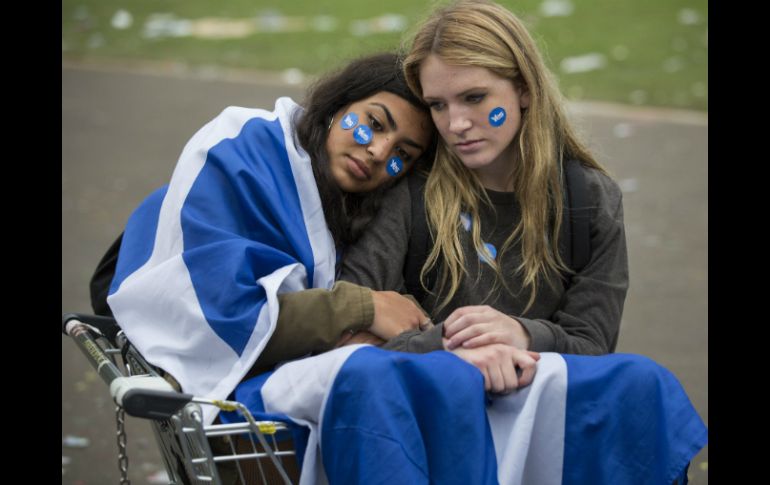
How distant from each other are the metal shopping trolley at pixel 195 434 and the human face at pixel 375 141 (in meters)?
0.78

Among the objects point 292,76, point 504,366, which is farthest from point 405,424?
point 292,76

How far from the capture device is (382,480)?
2.69 meters

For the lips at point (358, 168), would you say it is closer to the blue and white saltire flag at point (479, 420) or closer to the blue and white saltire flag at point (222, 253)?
the blue and white saltire flag at point (222, 253)

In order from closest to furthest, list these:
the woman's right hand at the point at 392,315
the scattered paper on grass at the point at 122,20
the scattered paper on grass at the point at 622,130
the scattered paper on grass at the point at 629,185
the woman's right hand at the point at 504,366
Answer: the woman's right hand at the point at 504,366, the woman's right hand at the point at 392,315, the scattered paper on grass at the point at 629,185, the scattered paper on grass at the point at 622,130, the scattered paper on grass at the point at 122,20

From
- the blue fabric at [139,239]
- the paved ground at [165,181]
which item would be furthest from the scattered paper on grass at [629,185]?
the blue fabric at [139,239]

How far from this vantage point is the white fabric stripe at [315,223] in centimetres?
328

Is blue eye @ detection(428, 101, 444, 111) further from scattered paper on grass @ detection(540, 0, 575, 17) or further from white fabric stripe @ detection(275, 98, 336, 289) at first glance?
scattered paper on grass @ detection(540, 0, 575, 17)

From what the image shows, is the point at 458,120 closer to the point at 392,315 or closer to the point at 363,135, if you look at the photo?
the point at 363,135

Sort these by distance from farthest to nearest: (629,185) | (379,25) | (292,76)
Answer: (379,25)
(292,76)
(629,185)

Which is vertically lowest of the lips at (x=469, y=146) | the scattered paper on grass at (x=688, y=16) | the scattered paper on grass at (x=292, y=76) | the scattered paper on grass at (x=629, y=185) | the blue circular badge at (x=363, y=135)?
the scattered paper on grass at (x=688, y=16)

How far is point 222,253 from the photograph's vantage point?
3086 millimetres

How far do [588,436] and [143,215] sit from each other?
1.45m

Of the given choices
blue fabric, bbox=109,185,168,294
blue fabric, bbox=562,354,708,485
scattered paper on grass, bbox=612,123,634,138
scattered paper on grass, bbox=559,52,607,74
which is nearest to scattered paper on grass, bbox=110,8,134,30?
scattered paper on grass, bbox=559,52,607,74

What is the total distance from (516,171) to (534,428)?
0.91m
